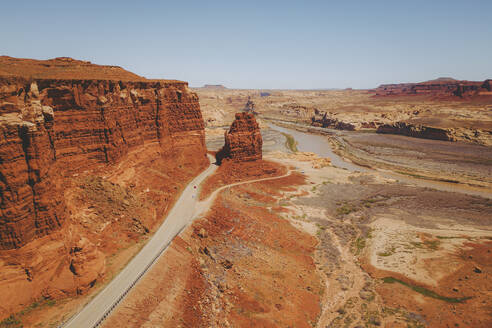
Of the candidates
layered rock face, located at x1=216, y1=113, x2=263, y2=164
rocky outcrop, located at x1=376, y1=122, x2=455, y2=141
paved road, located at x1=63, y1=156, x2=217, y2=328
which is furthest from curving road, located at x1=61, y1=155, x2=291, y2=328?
rocky outcrop, located at x1=376, y1=122, x2=455, y2=141

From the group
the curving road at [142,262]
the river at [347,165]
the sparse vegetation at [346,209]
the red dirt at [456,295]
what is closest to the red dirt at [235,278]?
the curving road at [142,262]

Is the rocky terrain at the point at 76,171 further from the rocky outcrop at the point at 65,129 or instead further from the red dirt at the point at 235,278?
the red dirt at the point at 235,278

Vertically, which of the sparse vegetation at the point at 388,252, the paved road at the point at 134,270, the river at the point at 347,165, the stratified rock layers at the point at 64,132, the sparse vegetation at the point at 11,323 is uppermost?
the stratified rock layers at the point at 64,132

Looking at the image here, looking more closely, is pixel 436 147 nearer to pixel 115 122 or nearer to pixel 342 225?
pixel 342 225

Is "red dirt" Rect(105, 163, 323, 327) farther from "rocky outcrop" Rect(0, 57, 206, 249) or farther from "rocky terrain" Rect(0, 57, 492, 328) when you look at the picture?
"rocky outcrop" Rect(0, 57, 206, 249)

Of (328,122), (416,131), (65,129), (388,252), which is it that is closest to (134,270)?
(65,129)

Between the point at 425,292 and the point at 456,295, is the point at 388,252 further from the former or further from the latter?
the point at 456,295
